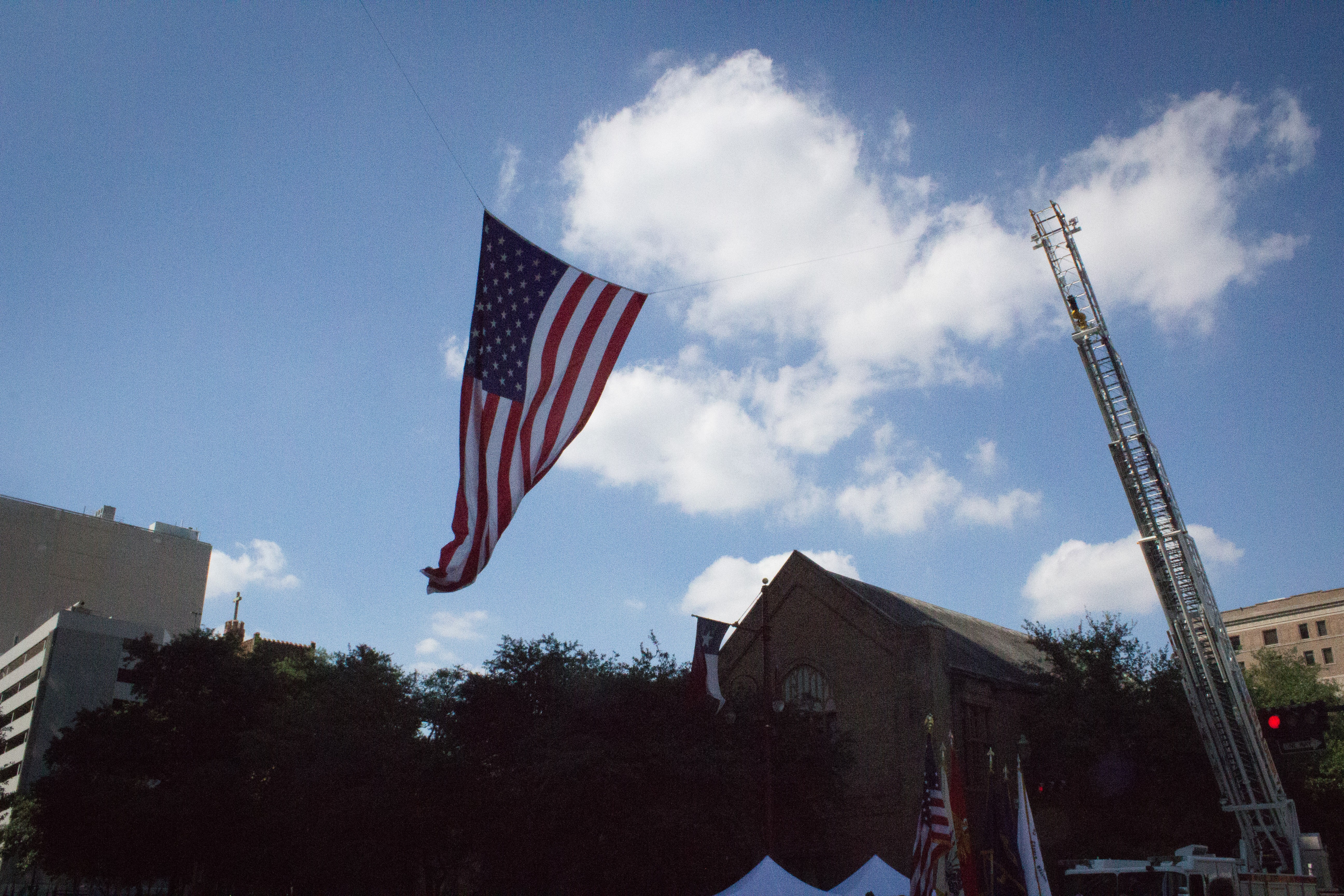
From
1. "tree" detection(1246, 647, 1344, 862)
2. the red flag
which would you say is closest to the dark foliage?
the red flag

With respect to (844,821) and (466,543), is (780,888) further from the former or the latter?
(844,821)

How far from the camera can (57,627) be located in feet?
265

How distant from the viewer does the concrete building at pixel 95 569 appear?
90438 millimetres

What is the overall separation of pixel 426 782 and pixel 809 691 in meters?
16.0

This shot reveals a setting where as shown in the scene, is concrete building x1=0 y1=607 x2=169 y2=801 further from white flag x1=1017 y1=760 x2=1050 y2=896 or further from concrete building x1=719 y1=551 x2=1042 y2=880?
white flag x1=1017 y1=760 x2=1050 y2=896

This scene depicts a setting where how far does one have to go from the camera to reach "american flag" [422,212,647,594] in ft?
37.9

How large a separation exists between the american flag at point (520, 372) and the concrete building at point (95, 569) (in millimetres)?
90170

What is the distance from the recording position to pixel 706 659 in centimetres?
2530

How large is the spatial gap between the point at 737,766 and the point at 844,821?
9630 mm

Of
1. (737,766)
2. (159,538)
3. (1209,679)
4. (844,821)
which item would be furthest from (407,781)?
(159,538)

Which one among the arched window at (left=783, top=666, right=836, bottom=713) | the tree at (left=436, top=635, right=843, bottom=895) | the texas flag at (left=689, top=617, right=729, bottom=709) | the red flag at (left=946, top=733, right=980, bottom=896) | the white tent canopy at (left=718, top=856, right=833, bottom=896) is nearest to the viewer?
the white tent canopy at (left=718, top=856, right=833, bottom=896)

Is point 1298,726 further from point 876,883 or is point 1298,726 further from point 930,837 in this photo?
point 876,883

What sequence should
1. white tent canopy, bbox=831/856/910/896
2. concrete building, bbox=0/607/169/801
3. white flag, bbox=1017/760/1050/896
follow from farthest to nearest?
1. concrete building, bbox=0/607/169/801
2. white tent canopy, bbox=831/856/910/896
3. white flag, bbox=1017/760/1050/896

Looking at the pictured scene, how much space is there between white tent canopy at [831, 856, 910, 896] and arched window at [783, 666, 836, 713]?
682 inches
